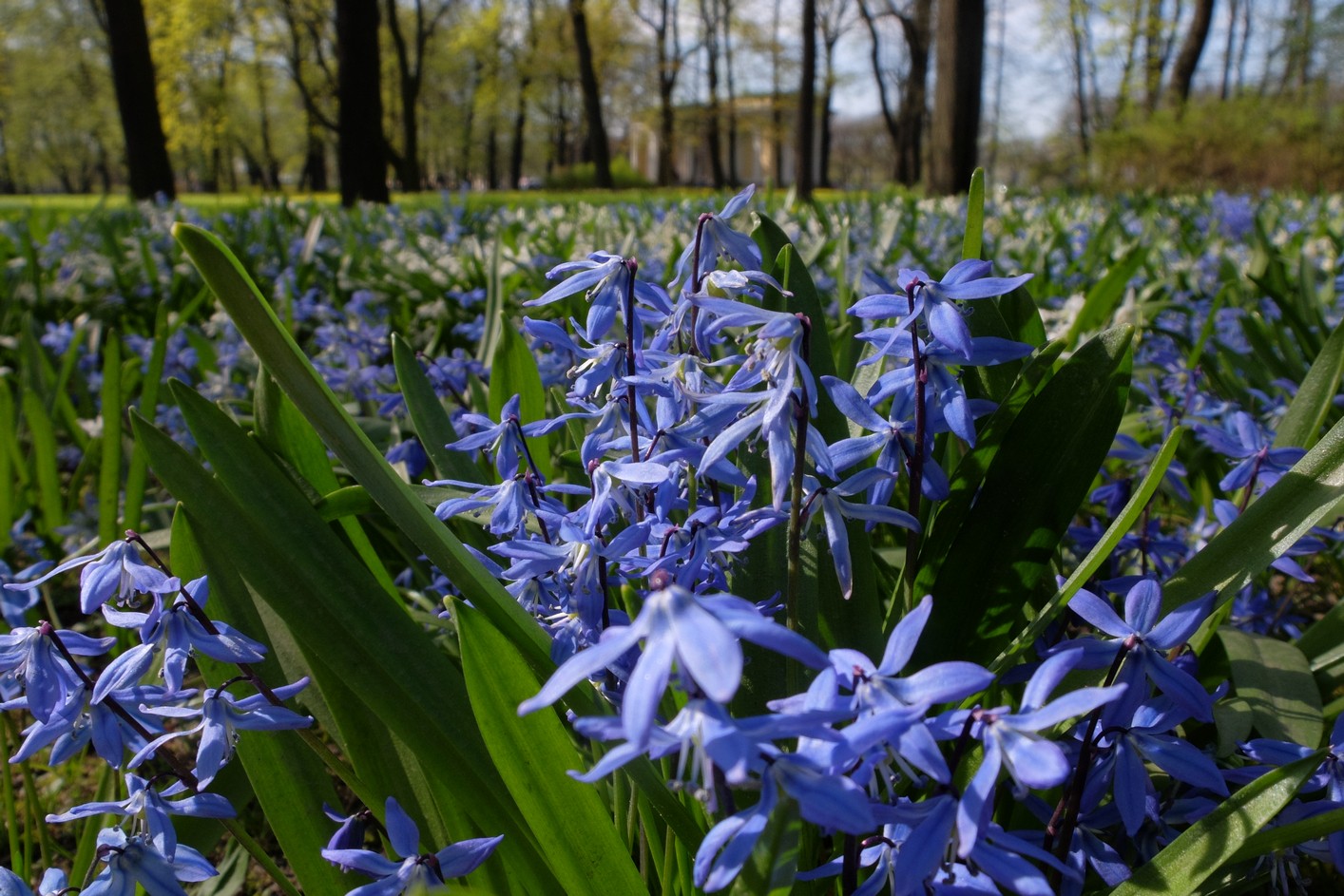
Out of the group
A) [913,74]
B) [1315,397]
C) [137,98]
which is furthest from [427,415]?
[913,74]

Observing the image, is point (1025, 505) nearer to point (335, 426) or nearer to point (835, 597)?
point (835, 597)

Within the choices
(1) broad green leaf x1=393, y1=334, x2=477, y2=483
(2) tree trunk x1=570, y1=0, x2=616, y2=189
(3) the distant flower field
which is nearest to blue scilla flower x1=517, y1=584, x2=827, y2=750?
(3) the distant flower field

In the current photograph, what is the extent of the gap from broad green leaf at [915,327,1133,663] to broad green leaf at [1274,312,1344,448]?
0.55 metres

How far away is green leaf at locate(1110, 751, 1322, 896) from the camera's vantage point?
775mm

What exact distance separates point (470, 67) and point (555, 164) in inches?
573

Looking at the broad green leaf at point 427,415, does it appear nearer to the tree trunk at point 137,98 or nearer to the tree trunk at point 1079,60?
the tree trunk at point 137,98

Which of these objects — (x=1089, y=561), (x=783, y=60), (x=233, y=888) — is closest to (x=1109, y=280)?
(x=1089, y=561)

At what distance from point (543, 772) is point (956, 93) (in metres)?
10.0

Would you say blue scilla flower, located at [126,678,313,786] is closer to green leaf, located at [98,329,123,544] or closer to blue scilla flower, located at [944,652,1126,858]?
blue scilla flower, located at [944,652,1126,858]

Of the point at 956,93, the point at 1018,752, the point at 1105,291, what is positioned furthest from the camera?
the point at 956,93

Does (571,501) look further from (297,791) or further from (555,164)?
(555,164)

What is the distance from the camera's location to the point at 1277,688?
1.17 m

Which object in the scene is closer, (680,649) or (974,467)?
(680,649)

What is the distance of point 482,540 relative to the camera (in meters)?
1.43
